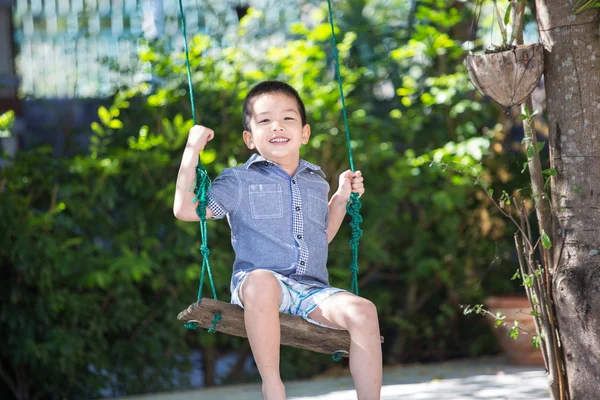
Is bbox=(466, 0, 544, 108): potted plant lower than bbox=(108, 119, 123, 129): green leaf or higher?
lower

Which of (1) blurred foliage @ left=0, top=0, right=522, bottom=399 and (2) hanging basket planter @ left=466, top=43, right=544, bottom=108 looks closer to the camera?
(2) hanging basket planter @ left=466, top=43, right=544, bottom=108

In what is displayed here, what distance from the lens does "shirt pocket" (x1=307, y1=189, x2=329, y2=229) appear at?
2.94 metres

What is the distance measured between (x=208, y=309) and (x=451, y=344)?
3700mm

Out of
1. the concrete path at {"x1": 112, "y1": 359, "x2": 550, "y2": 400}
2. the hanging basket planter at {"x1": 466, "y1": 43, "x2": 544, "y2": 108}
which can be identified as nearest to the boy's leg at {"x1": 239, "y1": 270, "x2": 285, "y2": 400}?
the hanging basket planter at {"x1": 466, "y1": 43, "x2": 544, "y2": 108}

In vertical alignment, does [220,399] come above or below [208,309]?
below

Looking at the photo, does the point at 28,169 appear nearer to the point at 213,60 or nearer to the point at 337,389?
the point at 213,60

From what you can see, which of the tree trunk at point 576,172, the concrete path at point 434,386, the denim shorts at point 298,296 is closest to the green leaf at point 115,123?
the concrete path at point 434,386

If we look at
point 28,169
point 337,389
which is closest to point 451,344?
point 337,389

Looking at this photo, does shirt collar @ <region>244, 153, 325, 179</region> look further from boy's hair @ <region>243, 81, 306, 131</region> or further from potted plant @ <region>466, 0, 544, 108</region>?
potted plant @ <region>466, 0, 544, 108</region>

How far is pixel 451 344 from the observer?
596 cm

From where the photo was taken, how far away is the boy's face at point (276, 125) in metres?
2.89

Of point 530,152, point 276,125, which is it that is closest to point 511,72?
point 530,152

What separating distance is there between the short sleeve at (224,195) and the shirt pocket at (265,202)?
56 mm

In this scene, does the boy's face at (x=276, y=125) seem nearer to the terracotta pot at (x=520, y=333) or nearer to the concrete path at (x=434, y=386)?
the concrete path at (x=434, y=386)
